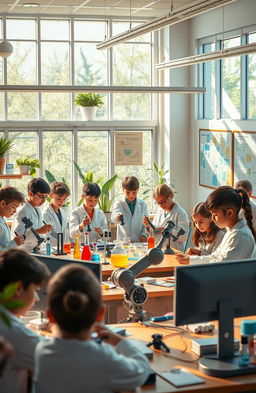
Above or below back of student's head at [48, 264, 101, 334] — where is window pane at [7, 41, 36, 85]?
above

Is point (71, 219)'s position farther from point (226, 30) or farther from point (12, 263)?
point (12, 263)

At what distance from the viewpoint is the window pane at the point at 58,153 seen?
10.7 meters

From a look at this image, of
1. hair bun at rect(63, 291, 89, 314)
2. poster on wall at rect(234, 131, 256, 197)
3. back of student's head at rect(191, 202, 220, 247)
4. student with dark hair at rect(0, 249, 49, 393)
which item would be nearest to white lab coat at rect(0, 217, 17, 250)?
back of student's head at rect(191, 202, 220, 247)

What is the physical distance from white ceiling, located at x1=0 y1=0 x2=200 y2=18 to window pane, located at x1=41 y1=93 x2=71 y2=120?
122 cm

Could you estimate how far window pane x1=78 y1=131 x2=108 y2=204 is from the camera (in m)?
10.9

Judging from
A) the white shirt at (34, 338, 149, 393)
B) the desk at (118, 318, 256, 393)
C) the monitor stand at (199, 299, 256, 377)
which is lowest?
the desk at (118, 318, 256, 393)

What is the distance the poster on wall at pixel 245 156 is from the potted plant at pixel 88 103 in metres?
2.26

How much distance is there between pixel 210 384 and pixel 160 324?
3.46 ft

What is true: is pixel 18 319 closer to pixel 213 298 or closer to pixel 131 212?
pixel 213 298

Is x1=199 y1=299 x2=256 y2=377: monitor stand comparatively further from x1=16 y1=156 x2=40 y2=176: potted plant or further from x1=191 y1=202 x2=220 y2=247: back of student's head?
x1=16 y1=156 x2=40 y2=176: potted plant

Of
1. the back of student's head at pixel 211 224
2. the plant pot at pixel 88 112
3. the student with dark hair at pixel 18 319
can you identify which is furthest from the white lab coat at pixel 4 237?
the plant pot at pixel 88 112

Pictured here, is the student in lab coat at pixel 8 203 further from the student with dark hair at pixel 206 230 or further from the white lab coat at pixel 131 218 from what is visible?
the white lab coat at pixel 131 218

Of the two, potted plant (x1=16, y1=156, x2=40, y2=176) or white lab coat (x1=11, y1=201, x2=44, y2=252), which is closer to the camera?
white lab coat (x1=11, y1=201, x2=44, y2=252)

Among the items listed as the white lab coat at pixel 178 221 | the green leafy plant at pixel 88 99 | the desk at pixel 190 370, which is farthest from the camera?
the green leafy plant at pixel 88 99
